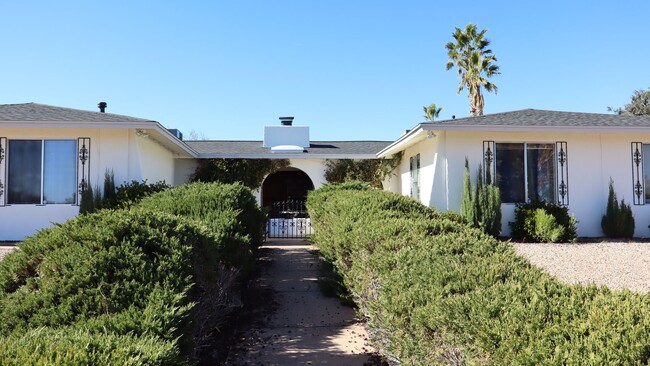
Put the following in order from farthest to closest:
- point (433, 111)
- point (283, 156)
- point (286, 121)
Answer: point (433, 111)
point (286, 121)
point (283, 156)

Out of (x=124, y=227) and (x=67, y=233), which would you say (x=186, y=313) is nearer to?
(x=124, y=227)

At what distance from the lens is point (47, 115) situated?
10.5 meters

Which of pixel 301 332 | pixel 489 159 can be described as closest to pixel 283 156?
pixel 489 159

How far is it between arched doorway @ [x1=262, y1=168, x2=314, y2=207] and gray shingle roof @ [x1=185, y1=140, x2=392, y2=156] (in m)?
2.17

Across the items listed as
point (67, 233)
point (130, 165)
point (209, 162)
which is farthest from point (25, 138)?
point (67, 233)

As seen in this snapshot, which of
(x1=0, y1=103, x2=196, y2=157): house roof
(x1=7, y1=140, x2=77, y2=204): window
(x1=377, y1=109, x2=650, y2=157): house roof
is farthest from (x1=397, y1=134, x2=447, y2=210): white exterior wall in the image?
(x1=7, y1=140, x2=77, y2=204): window

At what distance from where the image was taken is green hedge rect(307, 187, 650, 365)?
1.57m

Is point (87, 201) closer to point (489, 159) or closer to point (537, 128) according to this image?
point (489, 159)

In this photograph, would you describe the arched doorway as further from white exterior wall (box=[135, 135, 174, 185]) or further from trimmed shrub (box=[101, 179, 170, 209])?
trimmed shrub (box=[101, 179, 170, 209])

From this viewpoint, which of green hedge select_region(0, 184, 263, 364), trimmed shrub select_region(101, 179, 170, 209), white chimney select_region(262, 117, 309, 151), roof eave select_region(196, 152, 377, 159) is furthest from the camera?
white chimney select_region(262, 117, 309, 151)

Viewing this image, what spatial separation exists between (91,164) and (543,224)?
461 inches

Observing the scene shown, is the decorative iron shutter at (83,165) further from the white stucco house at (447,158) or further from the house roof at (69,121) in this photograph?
the house roof at (69,121)

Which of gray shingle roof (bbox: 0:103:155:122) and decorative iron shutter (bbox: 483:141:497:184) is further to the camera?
decorative iron shutter (bbox: 483:141:497:184)

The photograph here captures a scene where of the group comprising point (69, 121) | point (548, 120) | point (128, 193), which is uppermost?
point (548, 120)
